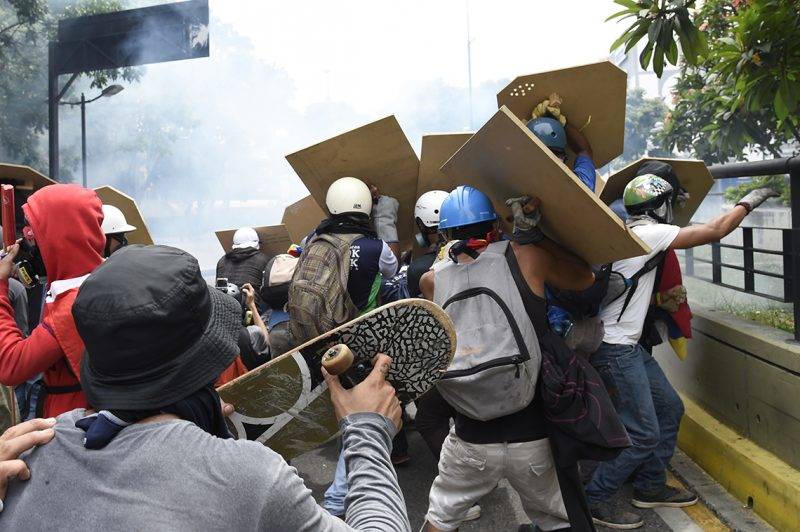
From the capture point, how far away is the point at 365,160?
15.0 ft

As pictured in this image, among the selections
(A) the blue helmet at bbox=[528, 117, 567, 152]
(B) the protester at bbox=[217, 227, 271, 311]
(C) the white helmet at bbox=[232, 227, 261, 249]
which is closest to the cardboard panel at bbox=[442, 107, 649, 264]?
(A) the blue helmet at bbox=[528, 117, 567, 152]

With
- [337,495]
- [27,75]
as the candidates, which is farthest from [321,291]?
[27,75]

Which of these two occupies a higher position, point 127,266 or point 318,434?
point 127,266

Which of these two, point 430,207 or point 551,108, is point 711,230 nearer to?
point 551,108

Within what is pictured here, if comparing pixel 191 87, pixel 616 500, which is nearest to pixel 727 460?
pixel 616 500

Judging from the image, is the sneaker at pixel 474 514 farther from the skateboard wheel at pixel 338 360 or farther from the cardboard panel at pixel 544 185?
the skateboard wheel at pixel 338 360

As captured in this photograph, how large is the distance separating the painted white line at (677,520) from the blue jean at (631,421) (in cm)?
13

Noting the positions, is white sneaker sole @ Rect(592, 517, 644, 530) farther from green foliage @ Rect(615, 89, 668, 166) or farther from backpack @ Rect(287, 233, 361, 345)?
green foliage @ Rect(615, 89, 668, 166)

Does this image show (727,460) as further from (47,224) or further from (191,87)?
(191,87)

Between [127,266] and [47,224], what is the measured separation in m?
1.40

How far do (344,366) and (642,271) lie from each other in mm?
2406

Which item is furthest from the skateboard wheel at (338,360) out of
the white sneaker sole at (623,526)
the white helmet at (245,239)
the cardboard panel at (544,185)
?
the white helmet at (245,239)

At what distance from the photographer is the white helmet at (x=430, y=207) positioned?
4672 mm

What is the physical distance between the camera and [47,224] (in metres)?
2.44
